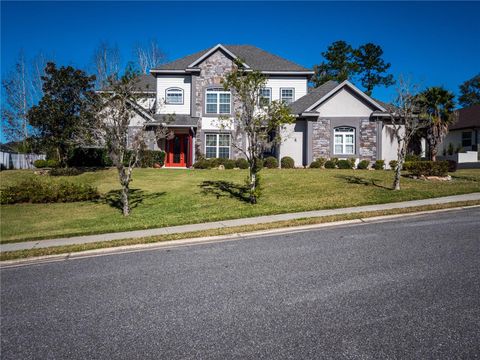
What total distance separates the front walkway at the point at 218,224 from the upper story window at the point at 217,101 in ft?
58.0

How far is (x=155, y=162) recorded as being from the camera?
2581cm

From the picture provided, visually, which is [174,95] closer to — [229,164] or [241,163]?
[229,164]

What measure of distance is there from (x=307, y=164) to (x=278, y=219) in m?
15.2

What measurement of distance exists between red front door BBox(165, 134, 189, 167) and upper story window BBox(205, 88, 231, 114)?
3.26 metres

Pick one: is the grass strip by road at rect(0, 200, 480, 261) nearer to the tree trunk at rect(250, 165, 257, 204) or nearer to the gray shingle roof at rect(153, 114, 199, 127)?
the tree trunk at rect(250, 165, 257, 204)

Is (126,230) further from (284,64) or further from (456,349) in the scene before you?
(284,64)

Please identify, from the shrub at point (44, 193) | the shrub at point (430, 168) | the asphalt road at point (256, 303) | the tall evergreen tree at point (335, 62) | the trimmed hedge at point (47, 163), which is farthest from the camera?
the tall evergreen tree at point (335, 62)

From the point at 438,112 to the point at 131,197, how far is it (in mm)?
22899

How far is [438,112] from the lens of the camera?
2395cm

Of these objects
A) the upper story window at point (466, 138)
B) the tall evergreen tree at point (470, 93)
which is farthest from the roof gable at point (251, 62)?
the tall evergreen tree at point (470, 93)

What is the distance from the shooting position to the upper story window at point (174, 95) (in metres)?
27.8

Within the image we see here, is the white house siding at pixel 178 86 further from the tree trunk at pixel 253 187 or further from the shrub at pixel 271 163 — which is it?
the tree trunk at pixel 253 187

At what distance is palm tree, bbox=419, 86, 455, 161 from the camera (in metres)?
23.5

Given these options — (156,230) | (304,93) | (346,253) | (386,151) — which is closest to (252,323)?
(346,253)
